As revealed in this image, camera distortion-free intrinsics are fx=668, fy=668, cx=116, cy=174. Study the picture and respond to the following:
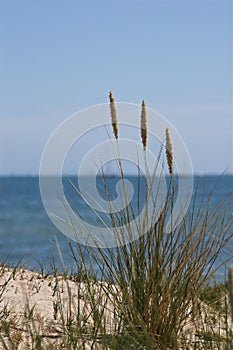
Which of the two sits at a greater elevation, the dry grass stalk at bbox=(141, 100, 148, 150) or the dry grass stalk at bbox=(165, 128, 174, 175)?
the dry grass stalk at bbox=(141, 100, 148, 150)

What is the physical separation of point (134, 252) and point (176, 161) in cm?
53

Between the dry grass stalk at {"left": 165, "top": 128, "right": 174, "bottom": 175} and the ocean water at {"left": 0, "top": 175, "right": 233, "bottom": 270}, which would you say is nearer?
the dry grass stalk at {"left": 165, "top": 128, "right": 174, "bottom": 175}

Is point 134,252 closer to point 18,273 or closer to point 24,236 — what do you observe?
A: point 18,273

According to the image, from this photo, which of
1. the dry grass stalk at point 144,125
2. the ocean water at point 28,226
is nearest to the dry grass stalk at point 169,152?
the dry grass stalk at point 144,125

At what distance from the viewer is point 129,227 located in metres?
3.20

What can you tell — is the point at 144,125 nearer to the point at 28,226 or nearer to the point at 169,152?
the point at 169,152

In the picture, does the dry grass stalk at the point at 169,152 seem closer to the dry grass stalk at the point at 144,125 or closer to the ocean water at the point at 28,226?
the dry grass stalk at the point at 144,125

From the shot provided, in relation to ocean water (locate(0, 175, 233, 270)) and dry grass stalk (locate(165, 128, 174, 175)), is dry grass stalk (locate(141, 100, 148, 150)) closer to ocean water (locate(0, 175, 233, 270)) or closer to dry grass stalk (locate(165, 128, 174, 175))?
dry grass stalk (locate(165, 128, 174, 175))

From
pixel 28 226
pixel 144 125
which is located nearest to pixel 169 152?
pixel 144 125

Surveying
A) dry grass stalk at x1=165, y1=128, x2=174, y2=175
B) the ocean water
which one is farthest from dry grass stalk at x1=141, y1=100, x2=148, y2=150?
the ocean water

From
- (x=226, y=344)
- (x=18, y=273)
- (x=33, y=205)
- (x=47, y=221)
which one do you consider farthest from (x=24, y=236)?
(x=226, y=344)

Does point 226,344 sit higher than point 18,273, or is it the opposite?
point 18,273

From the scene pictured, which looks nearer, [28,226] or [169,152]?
[169,152]

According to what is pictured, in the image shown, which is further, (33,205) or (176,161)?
(33,205)
